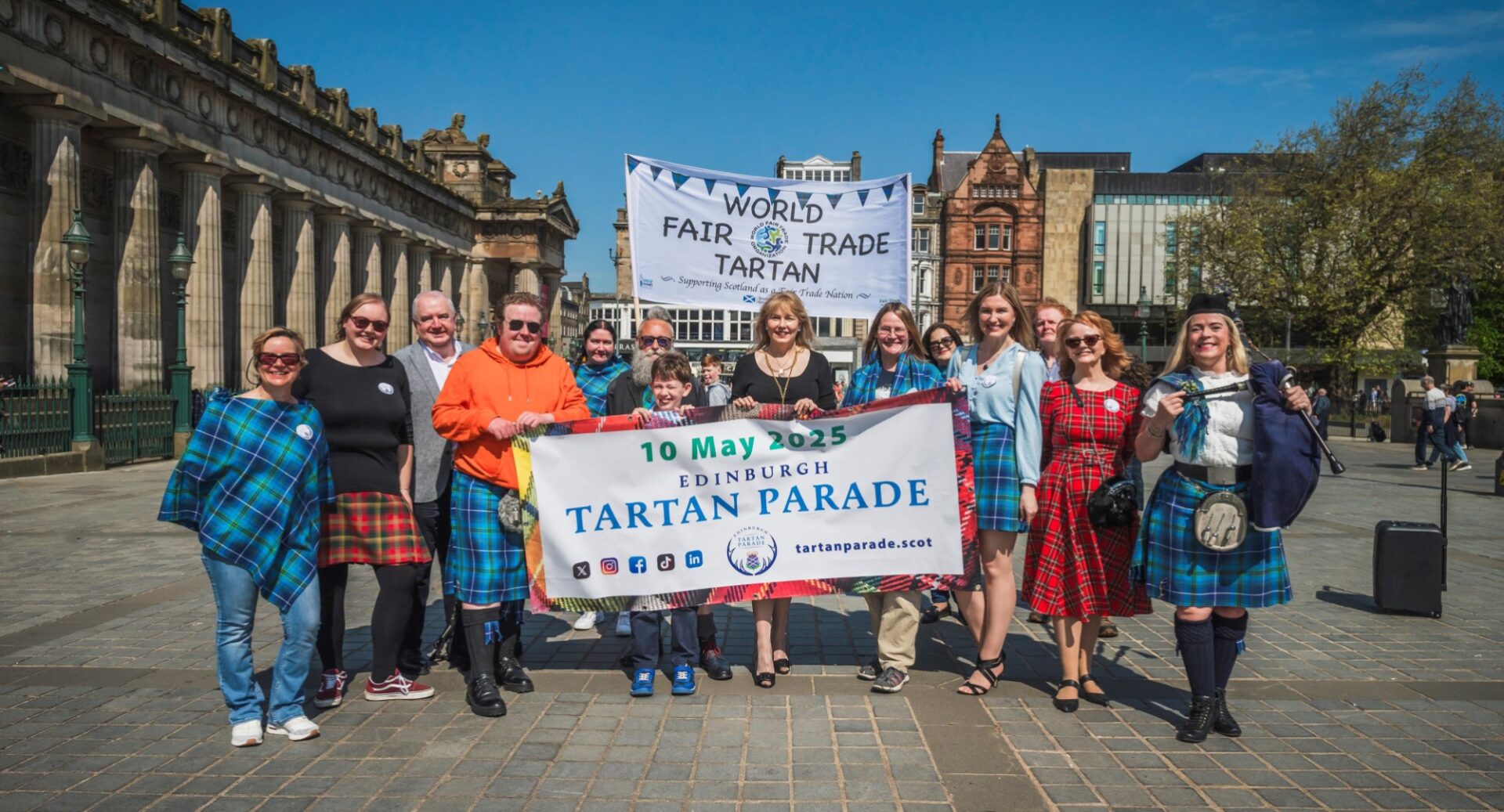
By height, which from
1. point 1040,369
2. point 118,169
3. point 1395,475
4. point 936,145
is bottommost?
point 1395,475

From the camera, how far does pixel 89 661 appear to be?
20.0ft

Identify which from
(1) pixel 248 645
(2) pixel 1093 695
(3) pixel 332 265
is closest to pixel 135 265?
(3) pixel 332 265

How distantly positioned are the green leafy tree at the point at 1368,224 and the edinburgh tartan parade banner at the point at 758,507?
33192mm

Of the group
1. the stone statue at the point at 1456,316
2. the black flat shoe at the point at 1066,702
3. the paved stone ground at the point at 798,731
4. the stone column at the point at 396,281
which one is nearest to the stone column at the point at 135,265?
the stone column at the point at 396,281

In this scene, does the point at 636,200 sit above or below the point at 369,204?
below

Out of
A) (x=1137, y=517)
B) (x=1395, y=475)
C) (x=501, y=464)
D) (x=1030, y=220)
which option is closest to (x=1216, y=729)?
(x=1137, y=517)

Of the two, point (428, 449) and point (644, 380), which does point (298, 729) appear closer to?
point (428, 449)

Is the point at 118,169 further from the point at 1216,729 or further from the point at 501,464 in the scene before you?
the point at 1216,729

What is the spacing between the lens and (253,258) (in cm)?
3288

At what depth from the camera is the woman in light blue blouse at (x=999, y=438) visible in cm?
547

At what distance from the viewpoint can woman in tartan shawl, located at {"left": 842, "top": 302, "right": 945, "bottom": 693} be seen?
5.63 metres

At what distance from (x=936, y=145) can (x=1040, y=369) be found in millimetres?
86110

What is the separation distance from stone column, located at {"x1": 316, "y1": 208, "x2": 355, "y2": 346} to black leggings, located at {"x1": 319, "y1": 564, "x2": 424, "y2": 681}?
37255 millimetres

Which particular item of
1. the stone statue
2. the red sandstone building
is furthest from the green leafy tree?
the red sandstone building
